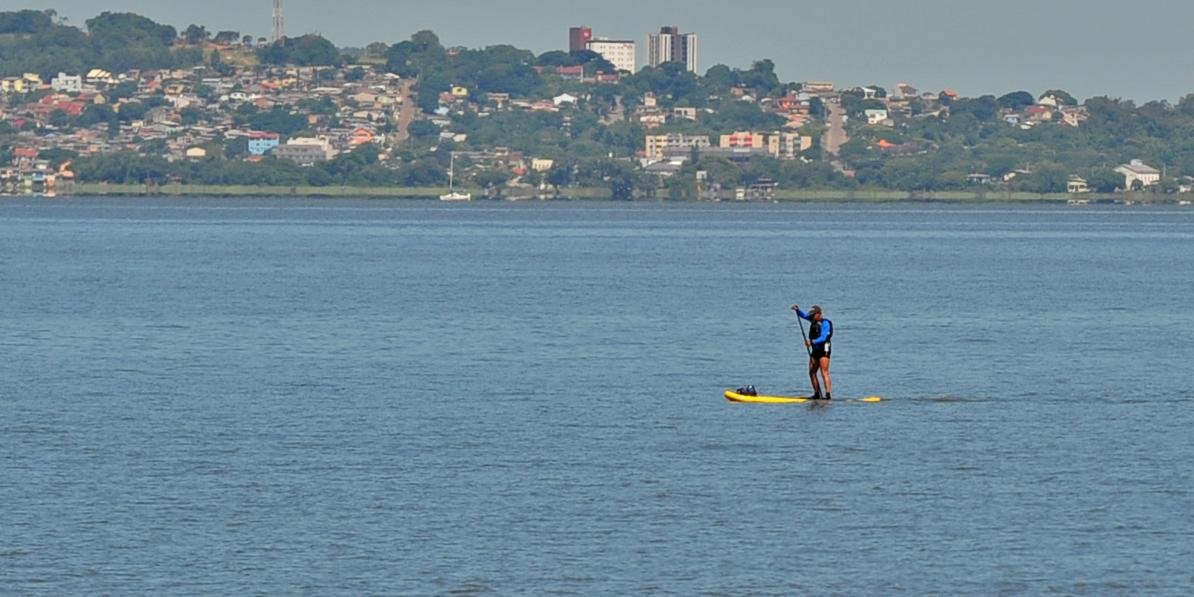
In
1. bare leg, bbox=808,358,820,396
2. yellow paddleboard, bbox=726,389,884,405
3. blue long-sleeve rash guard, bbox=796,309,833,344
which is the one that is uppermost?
blue long-sleeve rash guard, bbox=796,309,833,344

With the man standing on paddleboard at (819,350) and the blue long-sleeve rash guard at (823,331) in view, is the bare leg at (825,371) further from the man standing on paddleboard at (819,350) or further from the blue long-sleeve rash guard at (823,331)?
the blue long-sleeve rash guard at (823,331)

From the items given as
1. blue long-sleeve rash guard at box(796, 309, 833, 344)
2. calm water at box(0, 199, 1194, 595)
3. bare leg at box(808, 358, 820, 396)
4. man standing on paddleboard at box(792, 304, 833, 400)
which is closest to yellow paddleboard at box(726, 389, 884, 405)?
bare leg at box(808, 358, 820, 396)

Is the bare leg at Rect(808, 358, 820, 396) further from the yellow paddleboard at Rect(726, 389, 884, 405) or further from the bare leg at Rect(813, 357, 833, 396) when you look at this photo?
the yellow paddleboard at Rect(726, 389, 884, 405)

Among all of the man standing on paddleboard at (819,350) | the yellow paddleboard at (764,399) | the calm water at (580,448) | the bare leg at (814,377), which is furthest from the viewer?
the bare leg at (814,377)

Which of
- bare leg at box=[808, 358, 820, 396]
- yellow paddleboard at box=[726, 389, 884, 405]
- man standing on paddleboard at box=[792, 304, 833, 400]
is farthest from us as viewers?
bare leg at box=[808, 358, 820, 396]

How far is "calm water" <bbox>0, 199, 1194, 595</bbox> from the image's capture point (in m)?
28.0

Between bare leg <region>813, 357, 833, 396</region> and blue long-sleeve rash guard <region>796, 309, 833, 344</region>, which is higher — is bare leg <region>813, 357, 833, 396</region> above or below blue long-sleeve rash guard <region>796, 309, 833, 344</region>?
below

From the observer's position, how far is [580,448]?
3675 centimetres

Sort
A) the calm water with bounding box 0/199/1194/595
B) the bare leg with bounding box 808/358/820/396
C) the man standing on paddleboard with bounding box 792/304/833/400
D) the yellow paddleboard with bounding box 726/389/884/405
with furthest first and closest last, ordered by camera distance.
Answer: the bare leg with bounding box 808/358/820/396
the man standing on paddleboard with bounding box 792/304/833/400
the yellow paddleboard with bounding box 726/389/884/405
the calm water with bounding box 0/199/1194/595

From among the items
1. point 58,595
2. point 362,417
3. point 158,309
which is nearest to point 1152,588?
point 58,595

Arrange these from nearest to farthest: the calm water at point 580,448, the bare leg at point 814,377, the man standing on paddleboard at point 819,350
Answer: the calm water at point 580,448
the man standing on paddleboard at point 819,350
the bare leg at point 814,377

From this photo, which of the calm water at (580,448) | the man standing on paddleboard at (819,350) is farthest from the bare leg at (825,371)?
the calm water at (580,448)

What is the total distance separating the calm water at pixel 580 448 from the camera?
28.0m

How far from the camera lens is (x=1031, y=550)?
28828mm
